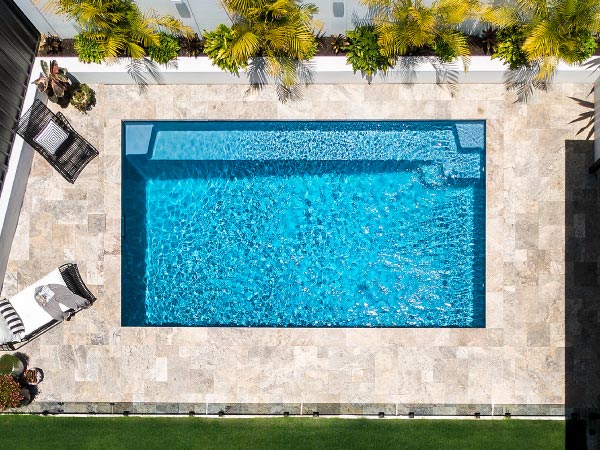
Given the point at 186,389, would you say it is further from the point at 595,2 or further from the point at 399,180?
the point at 595,2

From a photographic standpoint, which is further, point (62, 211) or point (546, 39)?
point (62, 211)

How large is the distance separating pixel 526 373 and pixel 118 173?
404 inches

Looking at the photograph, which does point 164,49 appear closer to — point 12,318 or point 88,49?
point 88,49

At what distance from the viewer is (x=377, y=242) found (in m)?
11.2

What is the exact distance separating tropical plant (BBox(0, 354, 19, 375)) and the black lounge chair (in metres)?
4.26

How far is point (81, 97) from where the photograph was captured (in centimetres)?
Answer: 1082

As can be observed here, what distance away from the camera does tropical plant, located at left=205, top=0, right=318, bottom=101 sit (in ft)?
29.7

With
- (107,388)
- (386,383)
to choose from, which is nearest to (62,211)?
(107,388)

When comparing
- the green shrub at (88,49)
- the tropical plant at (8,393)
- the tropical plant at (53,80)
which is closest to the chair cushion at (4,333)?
A: the tropical plant at (8,393)

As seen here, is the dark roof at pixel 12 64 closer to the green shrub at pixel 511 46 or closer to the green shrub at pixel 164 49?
the green shrub at pixel 164 49

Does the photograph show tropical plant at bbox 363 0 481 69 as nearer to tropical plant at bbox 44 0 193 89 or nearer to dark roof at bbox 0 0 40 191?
tropical plant at bbox 44 0 193 89

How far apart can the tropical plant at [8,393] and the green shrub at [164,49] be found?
765 cm

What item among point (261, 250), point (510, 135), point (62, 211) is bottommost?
point (261, 250)

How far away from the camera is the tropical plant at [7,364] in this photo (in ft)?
36.2
